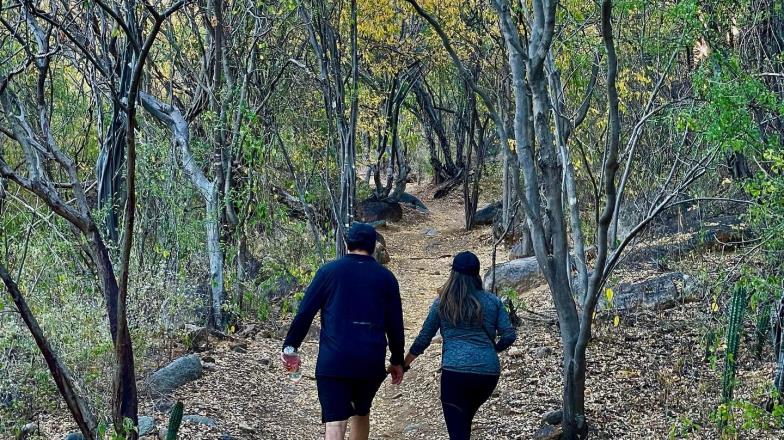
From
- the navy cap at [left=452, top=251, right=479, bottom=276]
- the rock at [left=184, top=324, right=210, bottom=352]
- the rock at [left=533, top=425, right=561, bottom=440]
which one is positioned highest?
the navy cap at [left=452, top=251, right=479, bottom=276]

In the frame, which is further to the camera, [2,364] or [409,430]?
[409,430]

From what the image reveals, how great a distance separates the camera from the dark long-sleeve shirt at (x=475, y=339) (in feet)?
17.9

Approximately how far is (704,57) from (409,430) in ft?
14.9

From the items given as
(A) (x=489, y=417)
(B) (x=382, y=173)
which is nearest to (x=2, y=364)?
(A) (x=489, y=417)

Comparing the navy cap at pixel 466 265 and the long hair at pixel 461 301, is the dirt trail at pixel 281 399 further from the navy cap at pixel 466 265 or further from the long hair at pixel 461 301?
the navy cap at pixel 466 265

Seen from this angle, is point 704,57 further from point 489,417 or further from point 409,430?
point 409,430

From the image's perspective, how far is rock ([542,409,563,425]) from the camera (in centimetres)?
707

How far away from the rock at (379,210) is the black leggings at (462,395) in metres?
18.2

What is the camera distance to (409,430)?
7.96m

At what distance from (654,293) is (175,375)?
20.2 feet

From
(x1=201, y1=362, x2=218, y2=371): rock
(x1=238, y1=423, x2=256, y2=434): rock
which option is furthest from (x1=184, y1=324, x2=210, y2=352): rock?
(x1=238, y1=423, x2=256, y2=434): rock

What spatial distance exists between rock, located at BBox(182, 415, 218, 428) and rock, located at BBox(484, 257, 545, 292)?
271 inches

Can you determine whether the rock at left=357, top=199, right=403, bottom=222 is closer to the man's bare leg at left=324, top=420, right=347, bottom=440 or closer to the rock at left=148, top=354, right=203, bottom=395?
the rock at left=148, top=354, right=203, bottom=395

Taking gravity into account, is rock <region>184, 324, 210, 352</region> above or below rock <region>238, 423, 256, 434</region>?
above
